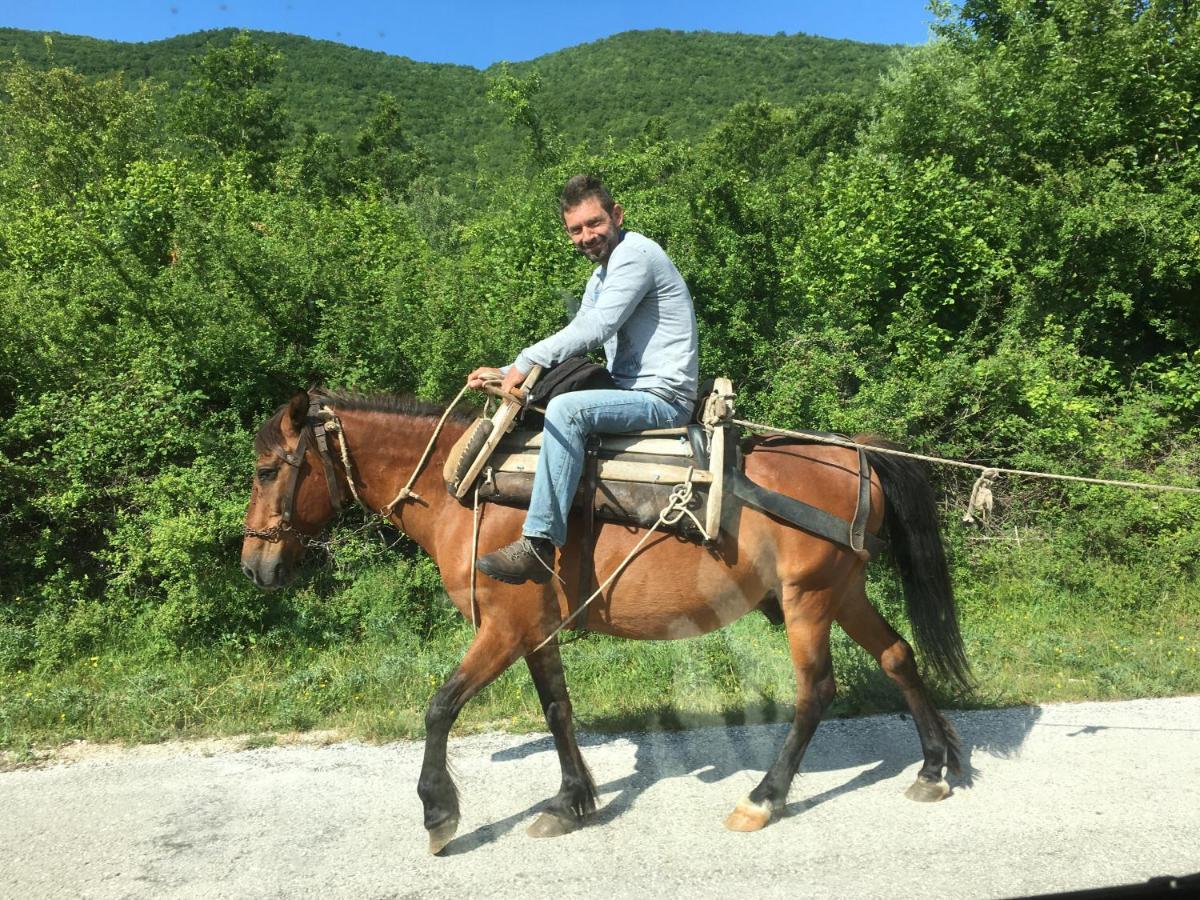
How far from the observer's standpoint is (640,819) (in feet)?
12.9

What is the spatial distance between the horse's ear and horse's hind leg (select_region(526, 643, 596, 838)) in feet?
5.09

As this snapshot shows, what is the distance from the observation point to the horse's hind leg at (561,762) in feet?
12.6

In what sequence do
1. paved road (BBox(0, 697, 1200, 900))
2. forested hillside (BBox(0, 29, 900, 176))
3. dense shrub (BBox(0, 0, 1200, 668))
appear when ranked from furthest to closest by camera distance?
forested hillside (BBox(0, 29, 900, 176)) < dense shrub (BBox(0, 0, 1200, 668)) < paved road (BBox(0, 697, 1200, 900))

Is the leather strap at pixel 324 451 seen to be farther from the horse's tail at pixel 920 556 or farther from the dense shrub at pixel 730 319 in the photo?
the dense shrub at pixel 730 319

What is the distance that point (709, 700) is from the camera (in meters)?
5.38

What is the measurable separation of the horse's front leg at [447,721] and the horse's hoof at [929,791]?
206cm

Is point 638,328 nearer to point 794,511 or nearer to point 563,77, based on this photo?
point 794,511

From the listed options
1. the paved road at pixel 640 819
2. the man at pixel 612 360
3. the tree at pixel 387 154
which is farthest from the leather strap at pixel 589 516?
the tree at pixel 387 154

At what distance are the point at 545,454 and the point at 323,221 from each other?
7.06 metres

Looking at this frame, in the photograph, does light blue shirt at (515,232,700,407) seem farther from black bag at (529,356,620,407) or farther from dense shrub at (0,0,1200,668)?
dense shrub at (0,0,1200,668)

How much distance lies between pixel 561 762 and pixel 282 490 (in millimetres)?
1850

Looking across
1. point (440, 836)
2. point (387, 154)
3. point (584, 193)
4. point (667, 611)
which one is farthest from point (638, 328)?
point (387, 154)

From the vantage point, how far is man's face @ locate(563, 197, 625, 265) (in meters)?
3.86

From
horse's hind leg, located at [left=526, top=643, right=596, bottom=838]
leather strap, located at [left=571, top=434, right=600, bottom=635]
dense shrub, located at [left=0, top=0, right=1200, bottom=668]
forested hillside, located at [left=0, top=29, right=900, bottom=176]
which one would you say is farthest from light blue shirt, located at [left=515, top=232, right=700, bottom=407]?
forested hillside, located at [left=0, top=29, right=900, bottom=176]
